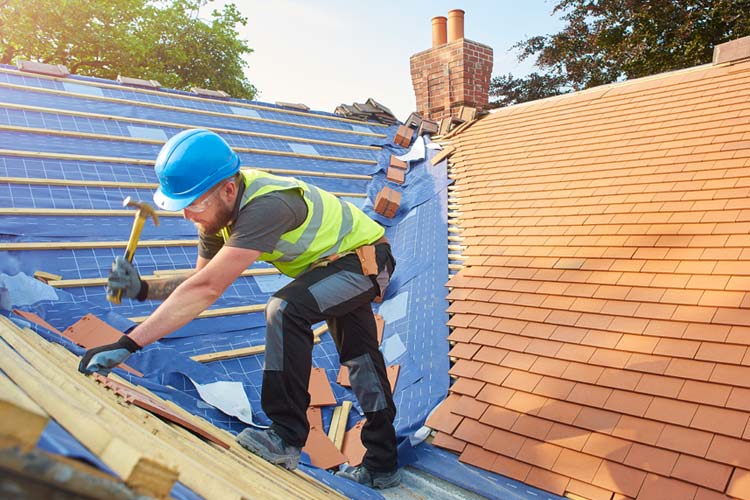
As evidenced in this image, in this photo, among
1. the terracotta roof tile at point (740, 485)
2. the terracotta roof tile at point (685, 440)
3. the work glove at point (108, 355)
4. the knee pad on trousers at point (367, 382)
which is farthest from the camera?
the knee pad on trousers at point (367, 382)

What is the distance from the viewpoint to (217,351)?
360 centimetres

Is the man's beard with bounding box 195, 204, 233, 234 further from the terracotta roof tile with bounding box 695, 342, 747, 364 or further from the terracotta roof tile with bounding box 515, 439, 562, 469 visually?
the terracotta roof tile with bounding box 695, 342, 747, 364

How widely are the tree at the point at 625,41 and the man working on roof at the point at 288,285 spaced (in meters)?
13.0

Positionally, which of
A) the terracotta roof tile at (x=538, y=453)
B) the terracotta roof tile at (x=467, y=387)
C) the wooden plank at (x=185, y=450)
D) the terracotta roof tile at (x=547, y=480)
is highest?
the wooden plank at (x=185, y=450)

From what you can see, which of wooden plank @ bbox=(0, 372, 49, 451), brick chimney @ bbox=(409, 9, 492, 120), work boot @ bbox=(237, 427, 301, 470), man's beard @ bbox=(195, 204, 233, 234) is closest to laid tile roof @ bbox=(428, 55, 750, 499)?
work boot @ bbox=(237, 427, 301, 470)

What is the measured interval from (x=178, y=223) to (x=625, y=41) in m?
13.0

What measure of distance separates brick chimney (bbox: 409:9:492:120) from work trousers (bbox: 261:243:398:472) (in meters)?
6.46

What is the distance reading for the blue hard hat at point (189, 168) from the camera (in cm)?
215

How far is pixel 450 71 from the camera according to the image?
8812 millimetres

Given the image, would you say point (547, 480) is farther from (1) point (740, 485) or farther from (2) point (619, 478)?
(1) point (740, 485)

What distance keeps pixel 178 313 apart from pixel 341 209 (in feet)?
3.20

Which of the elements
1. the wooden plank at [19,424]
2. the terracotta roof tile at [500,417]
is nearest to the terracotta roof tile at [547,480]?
the terracotta roof tile at [500,417]

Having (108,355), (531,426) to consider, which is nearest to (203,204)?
(108,355)

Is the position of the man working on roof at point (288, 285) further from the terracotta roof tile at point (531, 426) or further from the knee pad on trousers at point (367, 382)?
the terracotta roof tile at point (531, 426)
